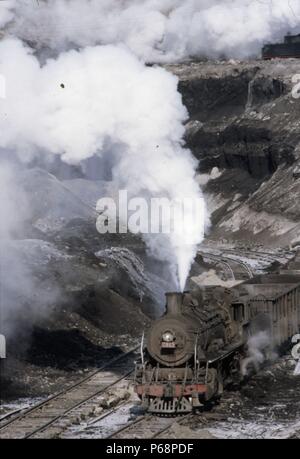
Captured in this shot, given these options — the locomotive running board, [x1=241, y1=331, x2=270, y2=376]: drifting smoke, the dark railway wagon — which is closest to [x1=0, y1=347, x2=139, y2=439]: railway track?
the locomotive running board

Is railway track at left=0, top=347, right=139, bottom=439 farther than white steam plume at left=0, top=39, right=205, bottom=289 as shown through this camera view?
No

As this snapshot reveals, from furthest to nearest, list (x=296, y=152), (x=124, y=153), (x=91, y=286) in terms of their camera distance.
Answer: (x=296, y=152) → (x=124, y=153) → (x=91, y=286)

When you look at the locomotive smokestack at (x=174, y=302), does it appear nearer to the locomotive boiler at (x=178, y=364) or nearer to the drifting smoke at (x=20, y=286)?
the locomotive boiler at (x=178, y=364)

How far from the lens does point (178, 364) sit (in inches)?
858

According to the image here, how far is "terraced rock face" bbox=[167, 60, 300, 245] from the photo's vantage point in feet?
208

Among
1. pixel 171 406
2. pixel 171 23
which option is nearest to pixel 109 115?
pixel 171 406

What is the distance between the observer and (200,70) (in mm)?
82750

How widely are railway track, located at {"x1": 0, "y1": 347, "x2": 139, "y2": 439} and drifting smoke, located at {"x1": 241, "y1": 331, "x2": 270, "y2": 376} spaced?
327 centimetres

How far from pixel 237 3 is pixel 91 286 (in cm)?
5443

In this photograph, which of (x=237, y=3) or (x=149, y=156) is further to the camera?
(x=237, y=3)

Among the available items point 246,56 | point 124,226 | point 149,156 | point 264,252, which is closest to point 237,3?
point 246,56

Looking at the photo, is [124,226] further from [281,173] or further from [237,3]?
[237,3]

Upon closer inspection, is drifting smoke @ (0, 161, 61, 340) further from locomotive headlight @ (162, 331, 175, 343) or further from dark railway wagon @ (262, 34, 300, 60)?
dark railway wagon @ (262, 34, 300, 60)

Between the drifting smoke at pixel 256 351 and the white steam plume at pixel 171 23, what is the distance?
50.3 metres
